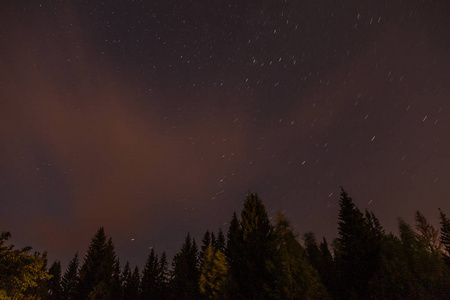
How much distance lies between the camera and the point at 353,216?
1050 inches

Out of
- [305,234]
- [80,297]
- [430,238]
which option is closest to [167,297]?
[80,297]

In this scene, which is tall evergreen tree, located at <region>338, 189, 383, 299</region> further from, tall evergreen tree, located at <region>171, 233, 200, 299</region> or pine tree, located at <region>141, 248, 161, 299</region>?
pine tree, located at <region>141, 248, 161, 299</region>

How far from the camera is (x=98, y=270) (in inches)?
1571

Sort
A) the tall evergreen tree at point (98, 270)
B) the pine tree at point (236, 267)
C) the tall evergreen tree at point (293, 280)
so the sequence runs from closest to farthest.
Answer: the tall evergreen tree at point (293, 280) → the pine tree at point (236, 267) → the tall evergreen tree at point (98, 270)

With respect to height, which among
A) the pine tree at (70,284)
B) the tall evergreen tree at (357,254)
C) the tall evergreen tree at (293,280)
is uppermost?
the pine tree at (70,284)

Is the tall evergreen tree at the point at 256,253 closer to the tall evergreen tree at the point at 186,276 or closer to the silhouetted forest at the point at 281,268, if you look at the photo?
the silhouetted forest at the point at 281,268

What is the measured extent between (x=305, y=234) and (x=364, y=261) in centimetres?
5832

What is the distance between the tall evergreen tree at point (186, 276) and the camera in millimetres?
42719

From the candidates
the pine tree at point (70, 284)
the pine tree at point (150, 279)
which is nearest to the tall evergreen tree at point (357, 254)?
the pine tree at point (70, 284)

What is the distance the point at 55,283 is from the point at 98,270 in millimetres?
39432

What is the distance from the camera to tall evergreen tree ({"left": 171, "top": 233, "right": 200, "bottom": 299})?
140ft

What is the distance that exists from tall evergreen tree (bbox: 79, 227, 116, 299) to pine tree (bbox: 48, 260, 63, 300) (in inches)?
862

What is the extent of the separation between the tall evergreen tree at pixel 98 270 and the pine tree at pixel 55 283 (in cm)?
2190

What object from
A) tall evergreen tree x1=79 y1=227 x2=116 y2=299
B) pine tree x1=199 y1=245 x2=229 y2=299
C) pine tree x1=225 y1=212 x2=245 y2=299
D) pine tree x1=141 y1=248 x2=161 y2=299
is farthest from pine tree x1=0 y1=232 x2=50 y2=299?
pine tree x1=141 y1=248 x2=161 y2=299
